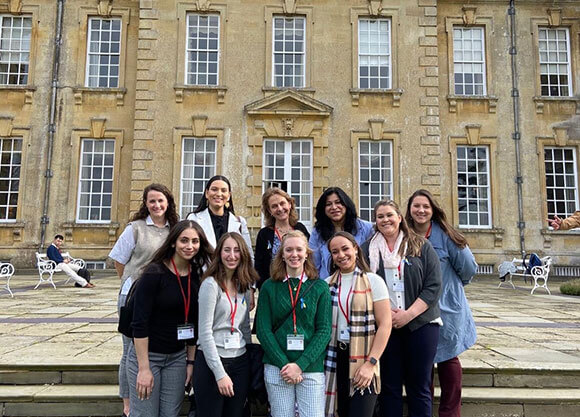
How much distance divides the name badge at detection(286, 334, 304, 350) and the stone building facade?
10.4m

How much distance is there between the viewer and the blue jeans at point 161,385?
2881mm

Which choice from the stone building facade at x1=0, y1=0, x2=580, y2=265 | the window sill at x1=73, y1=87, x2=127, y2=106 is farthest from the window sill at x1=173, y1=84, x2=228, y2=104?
the window sill at x1=73, y1=87, x2=127, y2=106

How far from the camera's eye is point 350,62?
14.0 m

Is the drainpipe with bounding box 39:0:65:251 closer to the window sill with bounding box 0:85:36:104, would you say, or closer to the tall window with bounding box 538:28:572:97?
the window sill with bounding box 0:85:36:104

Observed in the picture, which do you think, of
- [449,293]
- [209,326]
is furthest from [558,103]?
[209,326]

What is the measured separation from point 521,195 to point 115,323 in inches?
→ 505

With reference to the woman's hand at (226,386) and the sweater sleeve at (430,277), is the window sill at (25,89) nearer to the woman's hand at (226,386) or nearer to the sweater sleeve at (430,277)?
the woman's hand at (226,386)

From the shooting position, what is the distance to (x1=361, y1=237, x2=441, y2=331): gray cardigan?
312 centimetres

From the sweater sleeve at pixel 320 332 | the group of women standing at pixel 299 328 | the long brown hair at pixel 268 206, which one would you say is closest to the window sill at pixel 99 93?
the long brown hair at pixel 268 206

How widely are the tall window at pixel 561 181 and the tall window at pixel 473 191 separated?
2.07m

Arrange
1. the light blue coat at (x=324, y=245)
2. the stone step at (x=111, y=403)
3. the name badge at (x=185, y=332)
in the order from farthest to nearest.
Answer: the stone step at (x=111, y=403)
the light blue coat at (x=324, y=245)
the name badge at (x=185, y=332)

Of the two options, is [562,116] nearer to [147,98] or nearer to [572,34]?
[572,34]

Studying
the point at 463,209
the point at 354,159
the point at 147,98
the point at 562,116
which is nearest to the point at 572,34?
the point at 562,116

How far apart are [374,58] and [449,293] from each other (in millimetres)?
12034
